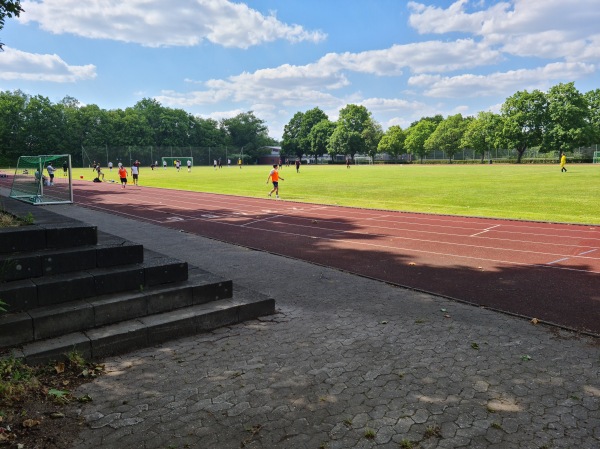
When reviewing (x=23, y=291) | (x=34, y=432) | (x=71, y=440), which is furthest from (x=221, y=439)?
(x=23, y=291)

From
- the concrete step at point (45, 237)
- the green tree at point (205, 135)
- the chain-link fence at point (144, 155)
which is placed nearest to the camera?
the concrete step at point (45, 237)

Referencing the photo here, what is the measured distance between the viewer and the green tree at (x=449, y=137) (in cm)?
10181

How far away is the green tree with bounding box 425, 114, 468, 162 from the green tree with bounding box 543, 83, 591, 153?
2024cm

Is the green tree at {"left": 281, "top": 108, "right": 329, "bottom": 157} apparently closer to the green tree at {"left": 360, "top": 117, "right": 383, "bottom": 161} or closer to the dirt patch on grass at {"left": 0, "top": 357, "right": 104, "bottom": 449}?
the green tree at {"left": 360, "top": 117, "right": 383, "bottom": 161}

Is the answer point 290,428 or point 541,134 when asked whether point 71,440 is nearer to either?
point 290,428

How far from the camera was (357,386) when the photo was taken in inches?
163

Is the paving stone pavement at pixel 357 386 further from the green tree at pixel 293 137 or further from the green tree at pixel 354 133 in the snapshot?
the green tree at pixel 293 137

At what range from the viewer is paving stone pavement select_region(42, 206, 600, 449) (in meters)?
3.39

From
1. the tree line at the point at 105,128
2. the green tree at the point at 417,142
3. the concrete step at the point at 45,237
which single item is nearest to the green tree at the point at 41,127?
the tree line at the point at 105,128

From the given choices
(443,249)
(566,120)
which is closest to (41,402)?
(443,249)

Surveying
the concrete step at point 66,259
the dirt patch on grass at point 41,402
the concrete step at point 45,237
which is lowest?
the dirt patch on grass at point 41,402

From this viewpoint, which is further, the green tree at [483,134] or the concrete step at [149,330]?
the green tree at [483,134]

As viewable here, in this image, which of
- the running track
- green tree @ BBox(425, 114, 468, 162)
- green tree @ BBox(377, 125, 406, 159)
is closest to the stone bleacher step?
the running track

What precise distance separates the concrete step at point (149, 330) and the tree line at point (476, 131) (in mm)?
88613
